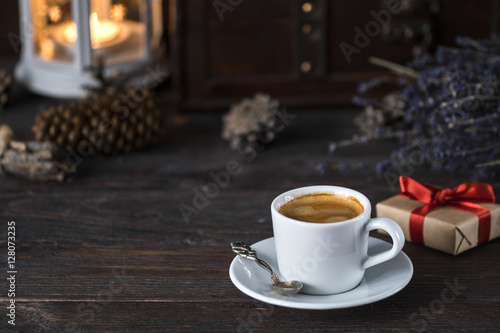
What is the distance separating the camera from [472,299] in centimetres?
80

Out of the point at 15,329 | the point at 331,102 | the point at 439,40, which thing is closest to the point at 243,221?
the point at 15,329

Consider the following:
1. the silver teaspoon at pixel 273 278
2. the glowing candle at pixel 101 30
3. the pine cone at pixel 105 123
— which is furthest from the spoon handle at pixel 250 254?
the glowing candle at pixel 101 30

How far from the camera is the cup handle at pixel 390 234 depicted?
76 cm

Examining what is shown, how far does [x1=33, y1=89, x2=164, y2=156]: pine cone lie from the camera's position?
1297mm

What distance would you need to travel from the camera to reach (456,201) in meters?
0.95

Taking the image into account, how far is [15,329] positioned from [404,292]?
447mm

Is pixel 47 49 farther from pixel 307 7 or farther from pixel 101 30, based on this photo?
pixel 307 7

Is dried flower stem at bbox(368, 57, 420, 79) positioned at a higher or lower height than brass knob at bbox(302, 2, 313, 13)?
lower

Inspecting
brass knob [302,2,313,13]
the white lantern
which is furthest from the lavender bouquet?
the white lantern

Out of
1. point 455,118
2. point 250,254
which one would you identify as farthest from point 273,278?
point 455,118

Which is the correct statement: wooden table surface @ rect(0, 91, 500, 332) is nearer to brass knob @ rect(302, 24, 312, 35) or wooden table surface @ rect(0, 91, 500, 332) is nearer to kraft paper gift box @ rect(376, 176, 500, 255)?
kraft paper gift box @ rect(376, 176, 500, 255)

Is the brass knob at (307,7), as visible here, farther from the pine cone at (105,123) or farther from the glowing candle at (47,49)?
the glowing candle at (47,49)

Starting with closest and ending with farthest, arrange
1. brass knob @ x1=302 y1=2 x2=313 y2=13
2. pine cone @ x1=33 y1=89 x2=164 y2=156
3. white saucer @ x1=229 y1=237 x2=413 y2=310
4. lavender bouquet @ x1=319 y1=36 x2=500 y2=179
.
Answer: white saucer @ x1=229 y1=237 x2=413 y2=310
lavender bouquet @ x1=319 y1=36 x2=500 y2=179
pine cone @ x1=33 y1=89 x2=164 y2=156
brass knob @ x1=302 y1=2 x2=313 y2=13

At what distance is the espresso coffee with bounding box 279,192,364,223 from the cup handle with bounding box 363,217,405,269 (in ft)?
0.11
